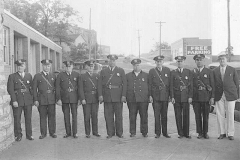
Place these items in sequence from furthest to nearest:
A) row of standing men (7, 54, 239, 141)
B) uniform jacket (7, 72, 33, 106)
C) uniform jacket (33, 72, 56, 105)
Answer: uniform jacket (33, 72, 56, 105) → row of standing men (7, 54, 239, 141) → uniform jacket (7, 72, 33, 106)

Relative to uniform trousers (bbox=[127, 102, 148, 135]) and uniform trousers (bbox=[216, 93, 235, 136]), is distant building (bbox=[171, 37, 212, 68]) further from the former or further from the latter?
uniform trousers (bbox=[127, 102, 148, 135])

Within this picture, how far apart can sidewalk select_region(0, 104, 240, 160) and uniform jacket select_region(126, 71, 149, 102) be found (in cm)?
90

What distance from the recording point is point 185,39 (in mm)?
42000

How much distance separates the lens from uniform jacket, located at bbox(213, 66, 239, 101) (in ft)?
21.0

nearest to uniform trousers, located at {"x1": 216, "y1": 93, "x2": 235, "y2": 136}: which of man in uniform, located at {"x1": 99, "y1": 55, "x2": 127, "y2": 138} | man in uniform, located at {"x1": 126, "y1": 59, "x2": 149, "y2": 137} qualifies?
man in uniform, located at {"x1": 126, "y1": 59, "x2": 149, "y2": 137}

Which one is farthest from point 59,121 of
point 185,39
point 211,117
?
point 185,39

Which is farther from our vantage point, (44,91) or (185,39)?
(185,39)

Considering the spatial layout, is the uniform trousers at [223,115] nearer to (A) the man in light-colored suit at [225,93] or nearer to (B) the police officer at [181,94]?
(A) the man in light-colored suit at [225,93]

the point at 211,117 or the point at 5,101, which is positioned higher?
the point at 5,101

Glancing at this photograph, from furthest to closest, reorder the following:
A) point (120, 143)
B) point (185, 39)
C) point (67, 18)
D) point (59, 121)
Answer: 1. point (185, 39)
2. point (67, 18)
3. point (59, 121)
4. point (120, 143)

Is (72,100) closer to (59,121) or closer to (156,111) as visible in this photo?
(156,111)

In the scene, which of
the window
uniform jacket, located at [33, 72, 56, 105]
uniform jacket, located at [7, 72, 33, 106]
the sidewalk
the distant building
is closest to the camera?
the sidewalk

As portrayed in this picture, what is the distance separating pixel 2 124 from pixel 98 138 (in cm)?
208

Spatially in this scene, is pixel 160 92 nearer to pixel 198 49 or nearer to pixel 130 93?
pixel 130 93
